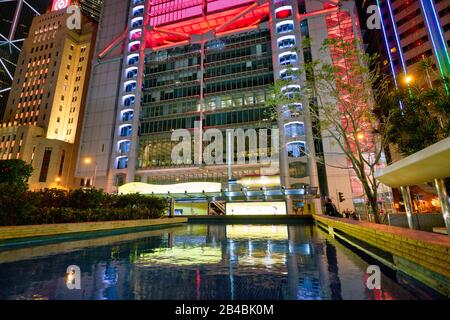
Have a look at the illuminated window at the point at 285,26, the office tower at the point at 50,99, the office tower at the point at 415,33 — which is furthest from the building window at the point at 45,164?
the office tower at the point at 415,33

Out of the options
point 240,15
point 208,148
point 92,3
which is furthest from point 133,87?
point 92,3

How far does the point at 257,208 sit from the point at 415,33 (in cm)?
5097

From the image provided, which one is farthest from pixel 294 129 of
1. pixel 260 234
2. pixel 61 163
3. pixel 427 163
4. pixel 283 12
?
pixel 61 163

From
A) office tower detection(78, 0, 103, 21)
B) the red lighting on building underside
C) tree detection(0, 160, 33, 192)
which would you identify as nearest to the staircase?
tree detection(0, 160, 33, 192)

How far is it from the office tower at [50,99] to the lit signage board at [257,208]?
5176 cm

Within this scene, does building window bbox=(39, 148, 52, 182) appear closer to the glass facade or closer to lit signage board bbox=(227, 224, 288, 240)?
the glass facade

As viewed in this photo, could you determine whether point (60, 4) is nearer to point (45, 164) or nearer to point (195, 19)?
point (45, 164)

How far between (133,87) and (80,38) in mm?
54834

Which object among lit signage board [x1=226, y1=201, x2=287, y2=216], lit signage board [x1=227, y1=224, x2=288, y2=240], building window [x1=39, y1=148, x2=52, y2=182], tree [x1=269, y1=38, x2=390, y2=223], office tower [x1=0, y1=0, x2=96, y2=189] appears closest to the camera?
lit signage board [x1=227, y1=224, x2=288, y2=240]

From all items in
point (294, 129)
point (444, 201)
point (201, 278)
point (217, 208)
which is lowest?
point (201, 278)

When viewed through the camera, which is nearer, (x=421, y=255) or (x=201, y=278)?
(x=421, y=255)

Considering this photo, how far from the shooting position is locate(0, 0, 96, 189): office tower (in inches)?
2643

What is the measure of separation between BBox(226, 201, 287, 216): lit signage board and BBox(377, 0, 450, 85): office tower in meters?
30.8

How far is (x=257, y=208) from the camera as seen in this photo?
3200 cm
